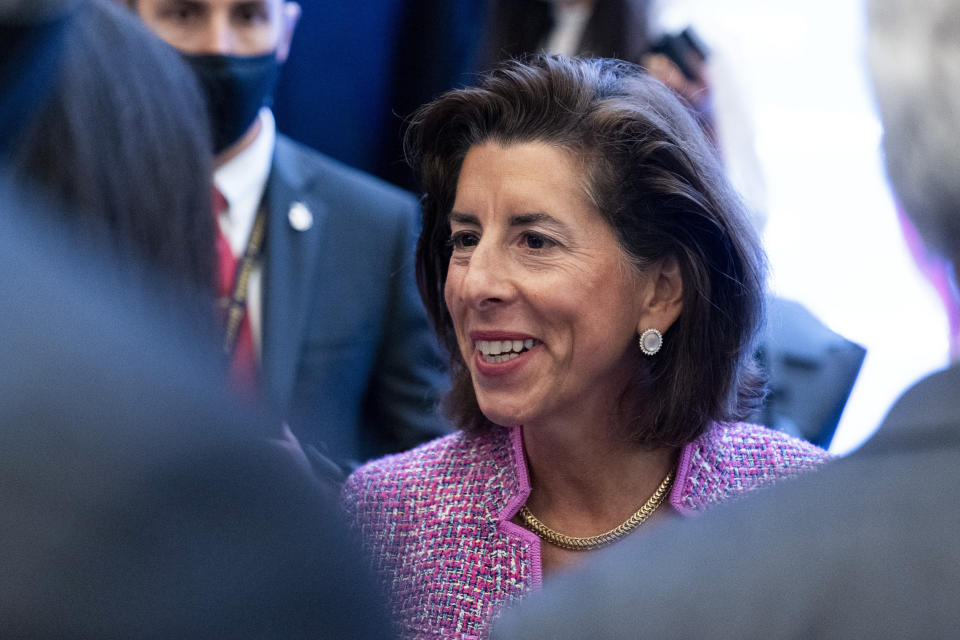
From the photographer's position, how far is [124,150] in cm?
147

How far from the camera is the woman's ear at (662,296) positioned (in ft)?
7.64

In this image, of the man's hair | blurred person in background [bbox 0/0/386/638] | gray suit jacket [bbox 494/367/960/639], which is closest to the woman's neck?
the man's hair

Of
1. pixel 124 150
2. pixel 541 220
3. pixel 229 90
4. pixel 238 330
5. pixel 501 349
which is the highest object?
pixel 124 150

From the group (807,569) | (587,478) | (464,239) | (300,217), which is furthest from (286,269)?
(807,569)

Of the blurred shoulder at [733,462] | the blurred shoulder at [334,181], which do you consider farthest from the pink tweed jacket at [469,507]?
the blurred shoulder at [334,181]

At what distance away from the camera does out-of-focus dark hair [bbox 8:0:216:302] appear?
4.71ft

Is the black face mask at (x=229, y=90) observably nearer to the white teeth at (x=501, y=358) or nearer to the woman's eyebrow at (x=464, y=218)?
the woman's eyebrow at (x=464, y=218)

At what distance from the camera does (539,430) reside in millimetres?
2336

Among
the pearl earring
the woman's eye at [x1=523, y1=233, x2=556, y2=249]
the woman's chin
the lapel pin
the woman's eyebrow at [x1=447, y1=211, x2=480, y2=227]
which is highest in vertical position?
the woman's eye at [x1=523, y1=233, x2=556, y2=249]

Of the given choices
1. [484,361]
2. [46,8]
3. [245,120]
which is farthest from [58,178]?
[245,120]

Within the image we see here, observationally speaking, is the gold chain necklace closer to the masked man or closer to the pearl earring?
the pearl earring

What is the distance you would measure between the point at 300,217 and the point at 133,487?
2.35m

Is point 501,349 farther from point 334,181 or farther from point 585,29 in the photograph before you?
point 585,29

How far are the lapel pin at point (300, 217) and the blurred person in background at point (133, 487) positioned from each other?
2122 millimetres
